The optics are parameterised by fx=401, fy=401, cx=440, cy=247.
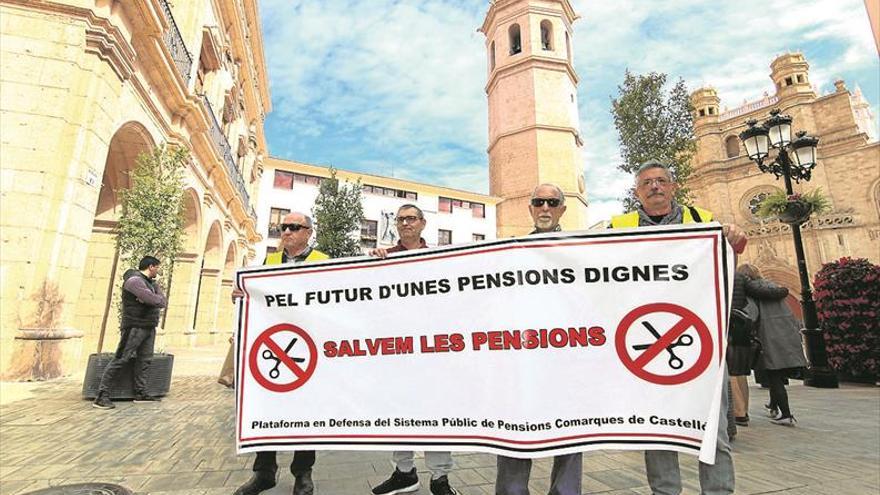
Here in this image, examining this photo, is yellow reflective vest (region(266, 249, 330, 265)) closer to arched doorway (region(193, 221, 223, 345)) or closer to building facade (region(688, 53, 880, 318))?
arched doorway (region(193, 221, 223, 345))

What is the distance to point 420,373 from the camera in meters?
2.24

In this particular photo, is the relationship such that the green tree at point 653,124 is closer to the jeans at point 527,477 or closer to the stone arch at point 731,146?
the jeans at point 527,477

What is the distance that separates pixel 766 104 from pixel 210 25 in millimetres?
40643

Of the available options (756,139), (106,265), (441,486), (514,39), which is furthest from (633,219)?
(514,39)

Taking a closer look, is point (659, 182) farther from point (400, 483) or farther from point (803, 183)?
point (803, 183)

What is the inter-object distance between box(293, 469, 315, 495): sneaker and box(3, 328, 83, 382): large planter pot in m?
6.14

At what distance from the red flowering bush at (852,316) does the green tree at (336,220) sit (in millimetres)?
15934

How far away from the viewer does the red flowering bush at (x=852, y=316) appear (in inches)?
304

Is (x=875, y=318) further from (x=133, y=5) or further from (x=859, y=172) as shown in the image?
(x=859, y=172)

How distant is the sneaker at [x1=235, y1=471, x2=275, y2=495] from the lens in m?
2.57

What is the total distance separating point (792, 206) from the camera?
8375 millimetres

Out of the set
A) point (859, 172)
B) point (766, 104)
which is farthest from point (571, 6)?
point (859, 172)

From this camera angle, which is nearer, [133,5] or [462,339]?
[462,339]

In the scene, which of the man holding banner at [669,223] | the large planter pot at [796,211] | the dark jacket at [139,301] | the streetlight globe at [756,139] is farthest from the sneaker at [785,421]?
the dark jacket at [139,301]
